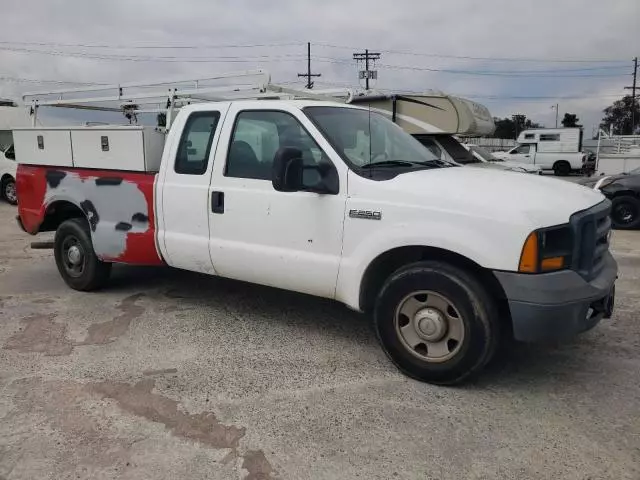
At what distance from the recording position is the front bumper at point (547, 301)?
10.7 ft

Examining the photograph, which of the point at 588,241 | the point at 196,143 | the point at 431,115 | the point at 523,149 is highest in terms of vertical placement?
the point at 431,115

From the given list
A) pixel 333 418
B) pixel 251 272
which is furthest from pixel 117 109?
pixel 333 418

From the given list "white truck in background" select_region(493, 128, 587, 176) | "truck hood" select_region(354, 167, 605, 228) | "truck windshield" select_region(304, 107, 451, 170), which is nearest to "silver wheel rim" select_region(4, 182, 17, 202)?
"truck windshield" select_region(304, 107, 451, 170)

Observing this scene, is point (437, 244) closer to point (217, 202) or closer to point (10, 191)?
point (217, 202)

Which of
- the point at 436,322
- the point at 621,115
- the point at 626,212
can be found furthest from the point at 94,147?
the point at 621,115

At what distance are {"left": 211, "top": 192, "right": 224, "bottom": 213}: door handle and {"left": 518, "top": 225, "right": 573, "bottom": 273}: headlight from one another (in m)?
2.33

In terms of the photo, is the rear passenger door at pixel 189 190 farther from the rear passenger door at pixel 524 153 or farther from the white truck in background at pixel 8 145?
the rear passenger door at pixel 524 153

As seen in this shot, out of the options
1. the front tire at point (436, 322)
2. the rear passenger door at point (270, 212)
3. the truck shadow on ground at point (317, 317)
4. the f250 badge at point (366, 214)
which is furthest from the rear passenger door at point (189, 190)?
the front tire at point (436, 322)

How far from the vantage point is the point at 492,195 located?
3.47 meters

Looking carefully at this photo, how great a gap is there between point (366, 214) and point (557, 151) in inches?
1191

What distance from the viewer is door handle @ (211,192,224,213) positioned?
→ 4488 mm

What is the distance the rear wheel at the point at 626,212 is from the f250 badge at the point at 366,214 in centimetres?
851

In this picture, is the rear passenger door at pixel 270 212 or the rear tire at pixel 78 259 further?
the rear tire at pixel 78 259

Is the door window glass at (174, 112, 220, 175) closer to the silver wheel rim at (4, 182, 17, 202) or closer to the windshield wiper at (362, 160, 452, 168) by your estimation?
the windshield wiper at (362, 160, 452, 168)
